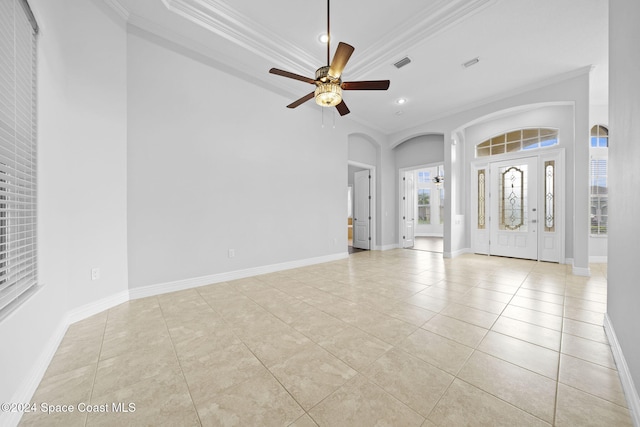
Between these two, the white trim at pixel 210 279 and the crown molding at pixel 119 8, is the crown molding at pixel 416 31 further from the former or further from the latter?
the white trim at pixel 210 279

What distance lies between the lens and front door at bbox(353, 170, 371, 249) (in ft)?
22.9

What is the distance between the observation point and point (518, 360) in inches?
68.3

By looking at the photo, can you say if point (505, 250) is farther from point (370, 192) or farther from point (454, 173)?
point (370, 192)

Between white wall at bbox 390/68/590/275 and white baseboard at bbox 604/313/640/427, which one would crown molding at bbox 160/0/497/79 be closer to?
white wall at bbox 390/68/590/275

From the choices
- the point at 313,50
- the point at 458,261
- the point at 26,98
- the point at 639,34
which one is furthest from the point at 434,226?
the point at 26,98

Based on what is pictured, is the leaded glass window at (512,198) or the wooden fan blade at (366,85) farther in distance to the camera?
the leaded glass window at (512,198)

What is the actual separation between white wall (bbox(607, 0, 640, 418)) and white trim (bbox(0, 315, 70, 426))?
320 cm

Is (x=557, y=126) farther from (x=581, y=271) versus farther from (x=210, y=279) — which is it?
(x=210, y=279)

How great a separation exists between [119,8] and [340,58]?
280cm

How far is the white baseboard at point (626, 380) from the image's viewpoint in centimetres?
123

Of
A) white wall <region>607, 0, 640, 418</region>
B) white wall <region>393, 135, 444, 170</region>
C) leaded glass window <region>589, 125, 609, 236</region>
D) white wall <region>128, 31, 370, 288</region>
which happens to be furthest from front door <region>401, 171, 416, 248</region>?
white wall <region>607, 0, 640, 418</region>

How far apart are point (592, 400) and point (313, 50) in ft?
15.4

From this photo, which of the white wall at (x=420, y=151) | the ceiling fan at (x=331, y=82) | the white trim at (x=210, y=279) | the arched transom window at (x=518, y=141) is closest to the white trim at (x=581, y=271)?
the arched transom window at (x=518, y=141)

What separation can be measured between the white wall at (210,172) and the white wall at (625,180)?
406 centimetres
